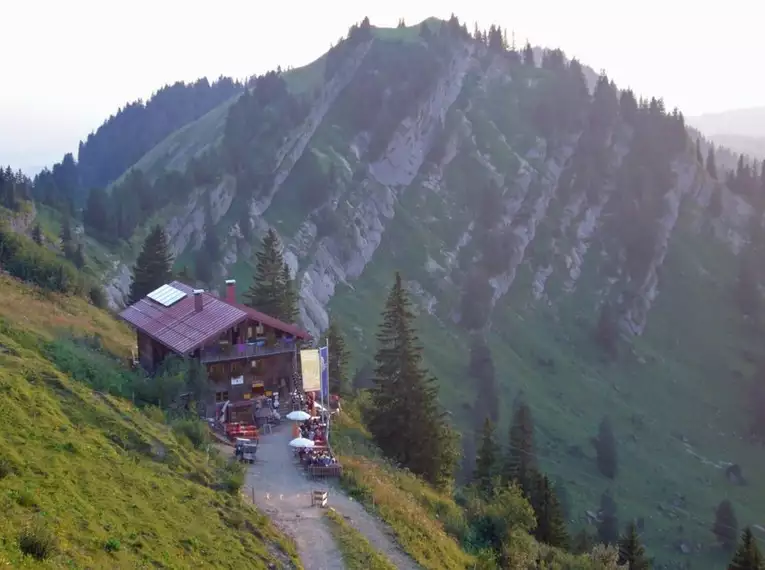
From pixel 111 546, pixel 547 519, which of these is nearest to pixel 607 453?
pixel 547 519

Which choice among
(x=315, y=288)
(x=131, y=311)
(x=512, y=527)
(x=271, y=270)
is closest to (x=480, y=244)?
(x=315, y=288)

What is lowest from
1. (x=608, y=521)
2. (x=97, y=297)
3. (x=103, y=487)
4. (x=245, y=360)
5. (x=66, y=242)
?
(x=608, y=521)

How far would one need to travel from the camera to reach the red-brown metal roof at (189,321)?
155 feet

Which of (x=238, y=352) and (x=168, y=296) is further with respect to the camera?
(x=168, y=296)

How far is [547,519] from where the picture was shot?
1998 inches

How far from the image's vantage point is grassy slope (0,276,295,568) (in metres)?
17.6

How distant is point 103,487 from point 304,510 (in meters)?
11.9

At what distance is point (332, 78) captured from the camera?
580ft

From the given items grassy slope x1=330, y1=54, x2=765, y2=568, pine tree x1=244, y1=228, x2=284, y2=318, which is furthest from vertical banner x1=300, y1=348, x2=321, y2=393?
grassy slope x1=330, y1=54, x2=765, y2=568

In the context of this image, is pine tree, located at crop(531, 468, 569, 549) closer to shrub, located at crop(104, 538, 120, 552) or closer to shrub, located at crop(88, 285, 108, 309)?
shrub, located at crop(104, 538, 120, 552)

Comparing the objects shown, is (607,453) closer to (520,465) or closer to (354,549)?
(520,465)

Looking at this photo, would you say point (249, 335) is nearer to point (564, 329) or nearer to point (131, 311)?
point (131, 311)

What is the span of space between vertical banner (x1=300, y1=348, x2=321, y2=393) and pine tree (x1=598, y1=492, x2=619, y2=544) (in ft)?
170

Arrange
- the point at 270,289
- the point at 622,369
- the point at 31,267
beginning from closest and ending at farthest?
the point at 31,267 → the point at 270,289 → the point at 622,369
